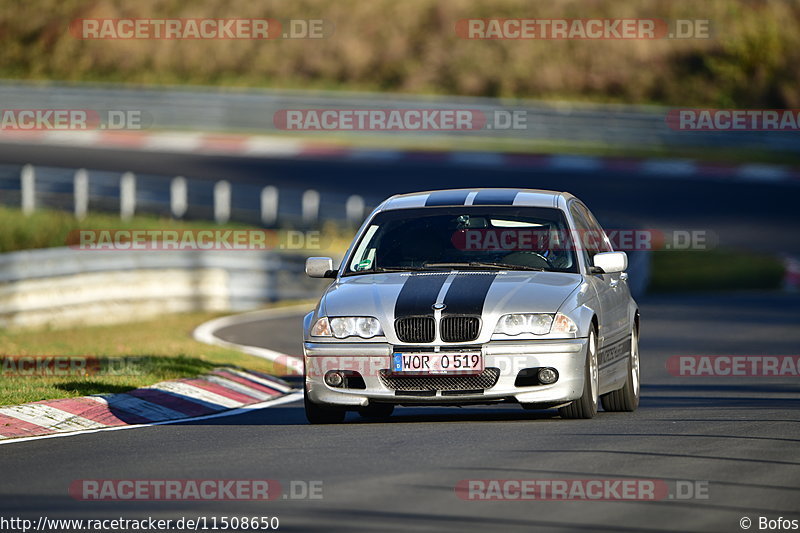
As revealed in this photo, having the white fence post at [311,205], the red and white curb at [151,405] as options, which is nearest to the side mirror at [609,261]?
the red and white curb at [151,405]

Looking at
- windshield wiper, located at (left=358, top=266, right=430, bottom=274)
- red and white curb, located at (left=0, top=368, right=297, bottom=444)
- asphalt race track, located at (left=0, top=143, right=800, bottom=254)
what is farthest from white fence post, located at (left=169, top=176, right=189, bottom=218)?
windshield wiper, located at (left=358, top=266, right=430, bottom=274)

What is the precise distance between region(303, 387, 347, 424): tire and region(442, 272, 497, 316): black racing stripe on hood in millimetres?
1120

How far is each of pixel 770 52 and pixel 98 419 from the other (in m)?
41.2

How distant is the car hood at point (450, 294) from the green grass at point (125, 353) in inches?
101

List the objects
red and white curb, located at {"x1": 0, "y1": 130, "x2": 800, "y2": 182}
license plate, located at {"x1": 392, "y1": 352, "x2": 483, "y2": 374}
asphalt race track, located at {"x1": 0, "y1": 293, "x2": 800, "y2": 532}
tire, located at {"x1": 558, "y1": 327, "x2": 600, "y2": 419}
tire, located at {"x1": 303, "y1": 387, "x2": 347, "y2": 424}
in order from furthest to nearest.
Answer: red and white curb, located at {"x1": 0, "y1": 130, "x2": 800, "y2": 182} < tire, located at {"x1": 303, "y1": 387, "x2": 347, "y2": 424} < tire, located at {"x1": 558, "y1": 327, "x2": 600, "y2": 419} < license plate, located at {"x1": 392, "y1": 352, "x2": 483, "y2": 374} < asphalt race track, located at {"x1": 0, "y1": 293, "x2": 800, "y2": 532}

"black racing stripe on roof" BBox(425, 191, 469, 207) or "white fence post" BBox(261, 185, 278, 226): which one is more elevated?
"black racing stripe on roof" BBox(425, 191, 469, 207)

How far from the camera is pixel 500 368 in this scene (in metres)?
9.69

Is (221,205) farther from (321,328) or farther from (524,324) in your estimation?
(524,324)

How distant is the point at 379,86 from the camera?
1943 inches

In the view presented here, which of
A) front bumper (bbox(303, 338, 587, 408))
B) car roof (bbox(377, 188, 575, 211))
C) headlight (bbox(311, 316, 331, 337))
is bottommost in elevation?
front bumper (bbox(303, 338, 587, 408))

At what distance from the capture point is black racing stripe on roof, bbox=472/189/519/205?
36.0ft

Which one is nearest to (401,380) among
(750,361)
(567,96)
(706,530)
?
(706,530)

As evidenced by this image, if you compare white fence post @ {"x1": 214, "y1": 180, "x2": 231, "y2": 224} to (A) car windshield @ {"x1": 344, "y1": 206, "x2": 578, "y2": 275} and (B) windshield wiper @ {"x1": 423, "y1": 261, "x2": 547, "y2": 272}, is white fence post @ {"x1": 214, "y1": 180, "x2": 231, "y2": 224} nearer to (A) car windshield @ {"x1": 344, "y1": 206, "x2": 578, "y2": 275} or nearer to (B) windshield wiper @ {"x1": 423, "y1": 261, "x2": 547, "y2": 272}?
(A) car windshield @ {"x1": 344, "y1": 206, "x2": 578, "y2": 275}

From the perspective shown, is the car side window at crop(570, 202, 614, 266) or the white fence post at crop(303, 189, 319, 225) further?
the white fence post at crop(303, 189, 319, 225)
